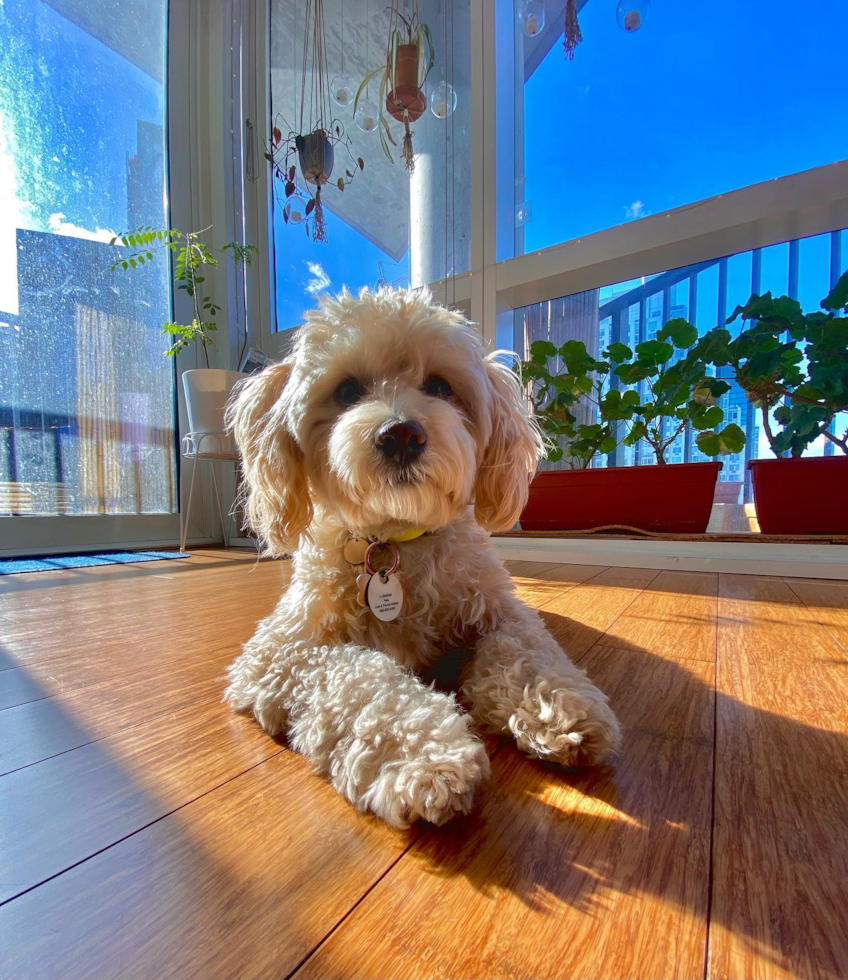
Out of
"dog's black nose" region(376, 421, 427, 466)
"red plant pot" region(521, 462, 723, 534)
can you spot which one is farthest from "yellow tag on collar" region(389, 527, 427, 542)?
"red plant pot" region(521, 462, 723, 534)

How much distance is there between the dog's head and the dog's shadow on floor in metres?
0.51

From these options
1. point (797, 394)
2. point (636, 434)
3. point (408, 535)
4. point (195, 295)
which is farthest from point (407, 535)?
point (195, 295)

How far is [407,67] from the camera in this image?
3186 millimetres

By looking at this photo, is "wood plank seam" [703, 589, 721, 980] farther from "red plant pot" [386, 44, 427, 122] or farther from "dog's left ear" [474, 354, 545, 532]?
"red plant pot" [386, 44, 427, 122]

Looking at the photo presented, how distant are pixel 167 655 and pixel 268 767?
735 mm

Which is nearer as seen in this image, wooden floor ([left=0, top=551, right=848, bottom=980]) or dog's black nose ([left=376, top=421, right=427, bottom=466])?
wooden floor ([left=0, top=551, right=848, bottom=980])

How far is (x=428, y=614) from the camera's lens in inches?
43.1

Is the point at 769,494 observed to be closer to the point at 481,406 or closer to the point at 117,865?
the point at 481,406

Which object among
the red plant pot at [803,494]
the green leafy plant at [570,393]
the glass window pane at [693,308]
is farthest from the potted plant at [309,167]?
the red plant pot at [803,494]

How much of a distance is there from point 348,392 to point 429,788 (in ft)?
2.67

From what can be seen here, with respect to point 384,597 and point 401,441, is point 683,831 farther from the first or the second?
point 401,441

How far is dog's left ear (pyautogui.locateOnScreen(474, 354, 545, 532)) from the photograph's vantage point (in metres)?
1.25

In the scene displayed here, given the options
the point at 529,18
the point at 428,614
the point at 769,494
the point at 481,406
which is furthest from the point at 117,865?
the point at 529,18

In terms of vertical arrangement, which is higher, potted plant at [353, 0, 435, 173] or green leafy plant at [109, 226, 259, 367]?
potted plant at [353, 0, 435, 173]
